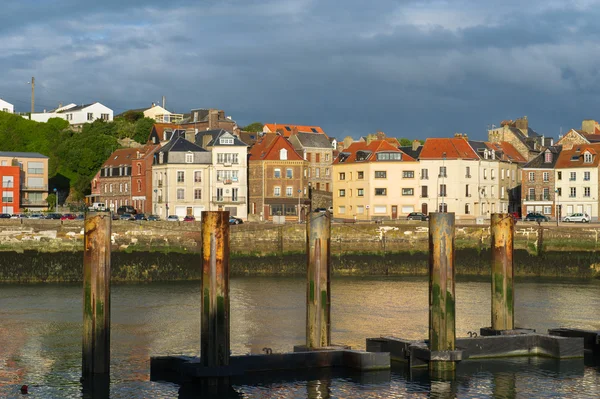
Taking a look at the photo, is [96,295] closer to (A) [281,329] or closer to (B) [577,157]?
(A) [281,329]

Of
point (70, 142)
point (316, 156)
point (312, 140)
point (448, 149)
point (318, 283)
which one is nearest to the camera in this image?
point (318, 283)

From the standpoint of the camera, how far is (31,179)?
3974 inches

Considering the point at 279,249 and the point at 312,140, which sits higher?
the point at 312,140

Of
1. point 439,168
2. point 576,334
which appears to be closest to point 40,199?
point 439,168

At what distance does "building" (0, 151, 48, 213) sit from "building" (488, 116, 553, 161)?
167 feet

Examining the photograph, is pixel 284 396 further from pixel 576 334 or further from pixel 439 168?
pixel 439 168

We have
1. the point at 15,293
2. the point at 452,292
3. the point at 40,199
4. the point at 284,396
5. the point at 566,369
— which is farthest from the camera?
the point at 40,199

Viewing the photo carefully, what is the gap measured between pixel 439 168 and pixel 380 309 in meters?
53.4

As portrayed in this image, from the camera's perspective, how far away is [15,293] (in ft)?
159

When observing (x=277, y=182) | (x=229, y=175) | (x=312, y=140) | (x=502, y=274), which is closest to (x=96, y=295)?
(x=502, y=274)

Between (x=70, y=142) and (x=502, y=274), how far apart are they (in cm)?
9308

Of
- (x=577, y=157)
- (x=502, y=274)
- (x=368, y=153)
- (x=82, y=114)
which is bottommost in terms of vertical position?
(x=502, y=274)

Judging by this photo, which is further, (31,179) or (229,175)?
(31,179)

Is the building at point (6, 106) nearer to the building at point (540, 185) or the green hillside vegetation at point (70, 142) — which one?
the green hillside vegetation at point (70, 142)
